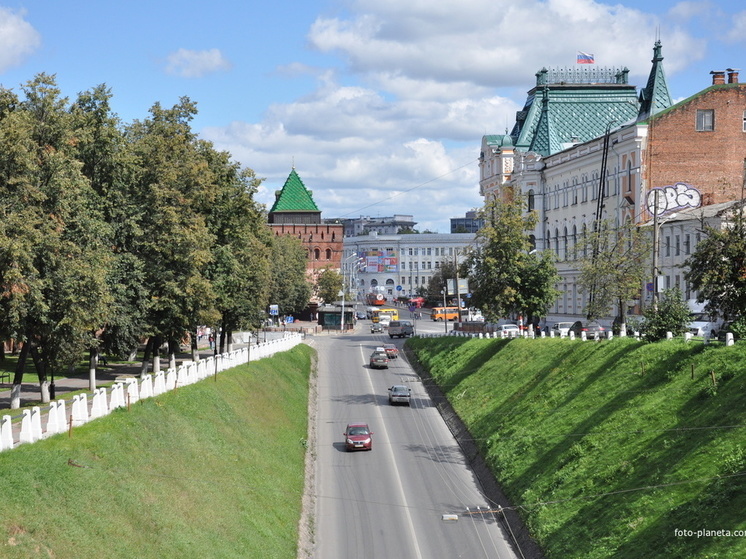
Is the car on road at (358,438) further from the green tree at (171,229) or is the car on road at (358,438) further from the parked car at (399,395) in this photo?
the parked car at (399,395)

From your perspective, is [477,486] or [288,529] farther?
[477,486]

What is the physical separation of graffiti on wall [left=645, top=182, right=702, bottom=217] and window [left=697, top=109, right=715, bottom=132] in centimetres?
515

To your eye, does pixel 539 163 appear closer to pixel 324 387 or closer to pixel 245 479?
pixel 324 387

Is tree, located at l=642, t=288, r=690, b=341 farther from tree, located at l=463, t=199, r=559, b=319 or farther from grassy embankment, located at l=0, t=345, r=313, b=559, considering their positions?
tree, located at l=463, t=199, r=559, b=319

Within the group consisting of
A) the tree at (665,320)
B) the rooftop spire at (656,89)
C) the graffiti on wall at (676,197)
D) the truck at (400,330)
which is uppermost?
the rooftop spire at (656,89)

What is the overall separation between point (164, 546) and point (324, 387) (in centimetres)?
4545

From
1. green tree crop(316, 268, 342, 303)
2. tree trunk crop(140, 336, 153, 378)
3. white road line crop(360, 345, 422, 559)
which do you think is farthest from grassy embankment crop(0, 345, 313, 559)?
green tree crop(316, 268, 342, 303)

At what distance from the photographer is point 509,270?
67938mm

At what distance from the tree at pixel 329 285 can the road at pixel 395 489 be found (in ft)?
339

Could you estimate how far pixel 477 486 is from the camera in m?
45.0

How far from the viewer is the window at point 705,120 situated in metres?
88.6

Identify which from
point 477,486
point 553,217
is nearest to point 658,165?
point 553,217

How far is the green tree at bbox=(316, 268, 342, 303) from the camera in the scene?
174750mm

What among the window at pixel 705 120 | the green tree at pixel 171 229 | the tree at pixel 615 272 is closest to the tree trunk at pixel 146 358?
the green tree at pixel 171 229
